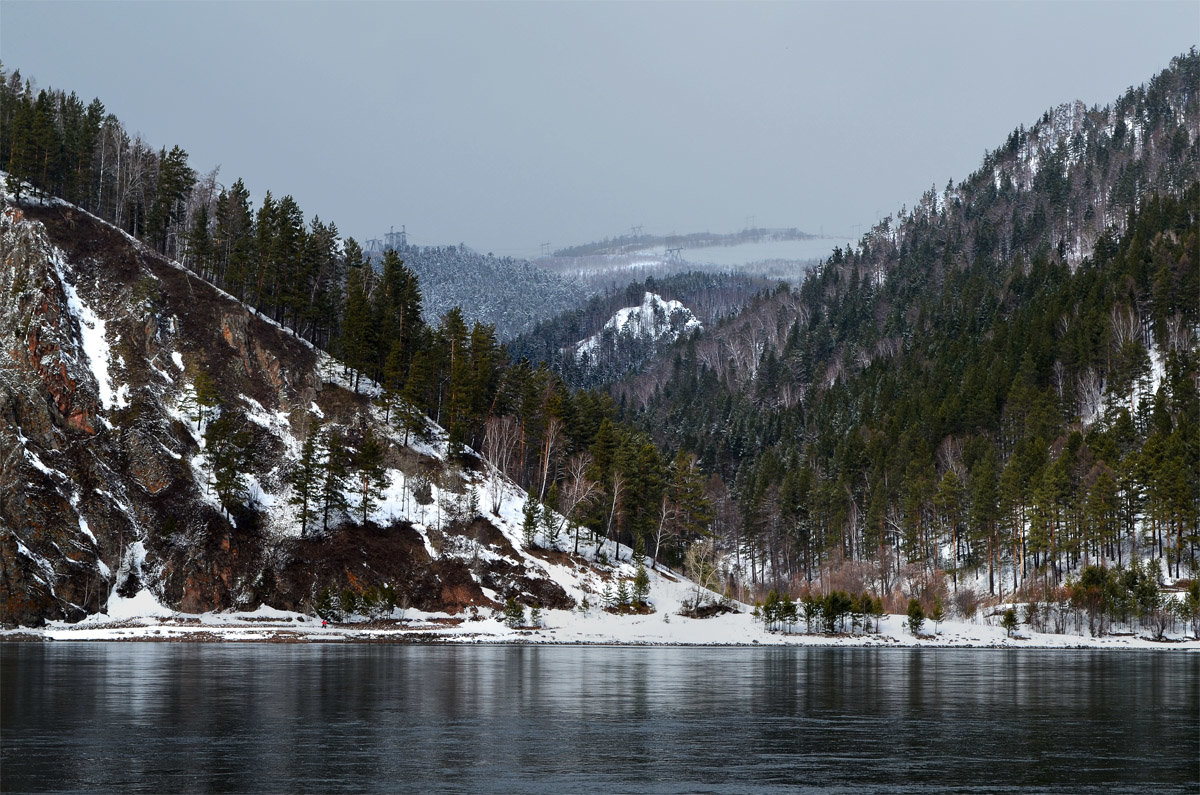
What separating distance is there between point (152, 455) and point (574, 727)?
7978 cm

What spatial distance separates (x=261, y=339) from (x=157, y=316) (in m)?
11.5

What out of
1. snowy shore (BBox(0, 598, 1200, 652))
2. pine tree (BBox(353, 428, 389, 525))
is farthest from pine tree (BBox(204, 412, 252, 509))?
snowy shore (BBox(0, 598, 1200, 652))

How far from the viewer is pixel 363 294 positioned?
12531cm

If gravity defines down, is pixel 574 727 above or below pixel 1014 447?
below

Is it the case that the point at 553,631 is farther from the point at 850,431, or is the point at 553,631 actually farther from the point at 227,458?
the point at 850,431

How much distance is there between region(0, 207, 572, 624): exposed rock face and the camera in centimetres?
9100

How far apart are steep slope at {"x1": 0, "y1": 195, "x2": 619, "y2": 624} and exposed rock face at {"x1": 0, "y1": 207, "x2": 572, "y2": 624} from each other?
0.57 ft

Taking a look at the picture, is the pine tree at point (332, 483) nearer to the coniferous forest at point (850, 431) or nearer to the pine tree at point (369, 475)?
the pine tree at point (369, 475)

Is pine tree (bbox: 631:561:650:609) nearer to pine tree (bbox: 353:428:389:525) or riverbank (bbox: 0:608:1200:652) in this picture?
riverbank (bbox: 0:608:1200:652)

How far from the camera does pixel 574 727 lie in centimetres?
3494

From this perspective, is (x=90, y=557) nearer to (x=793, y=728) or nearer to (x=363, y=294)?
Answer: (x=363, y=294)

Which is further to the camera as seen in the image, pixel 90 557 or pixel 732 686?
pixel 90 557

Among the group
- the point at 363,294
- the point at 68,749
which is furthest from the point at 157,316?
the point at 68,749

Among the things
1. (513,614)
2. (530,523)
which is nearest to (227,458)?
(530,523)
